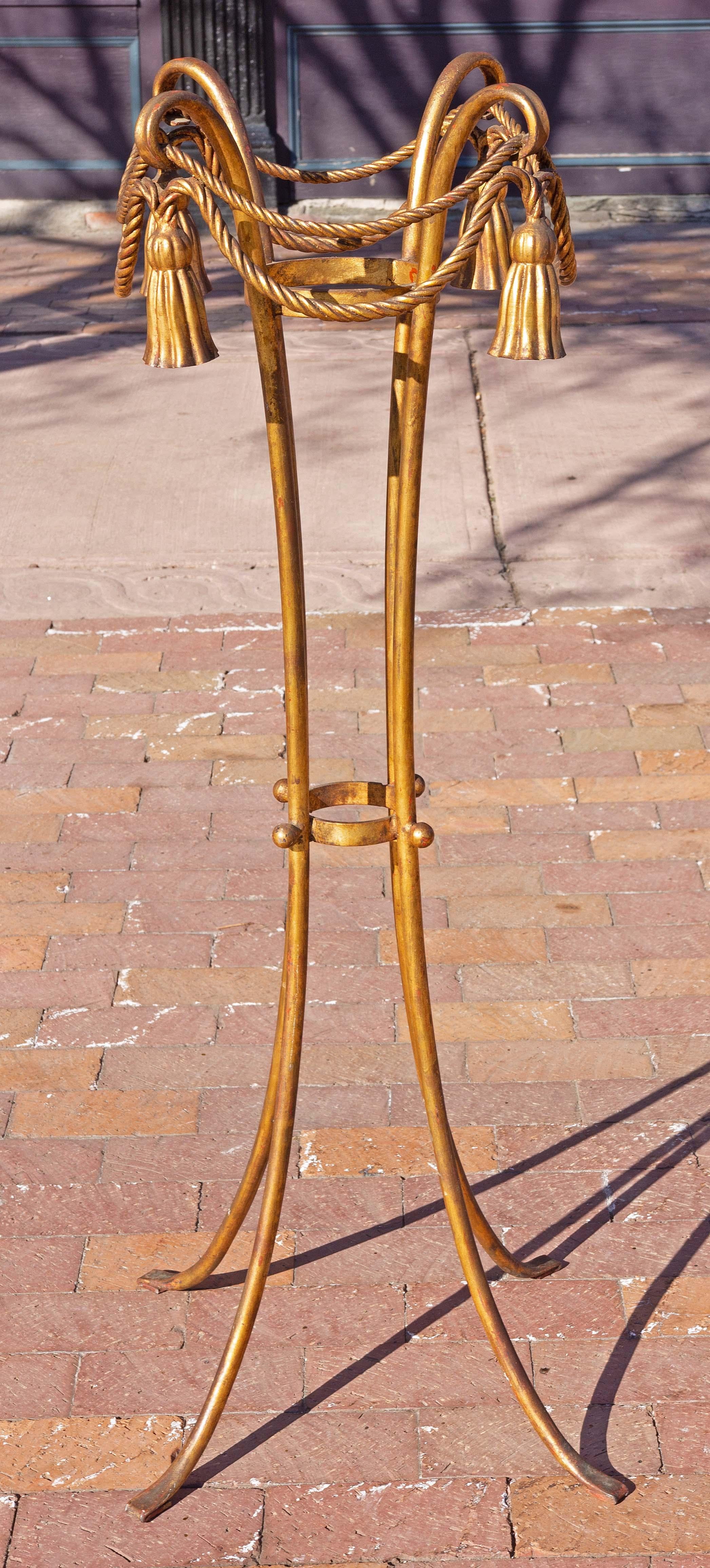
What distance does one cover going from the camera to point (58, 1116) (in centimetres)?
300

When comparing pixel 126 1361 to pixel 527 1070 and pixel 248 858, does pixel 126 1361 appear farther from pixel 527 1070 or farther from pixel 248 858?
pixel 248 858

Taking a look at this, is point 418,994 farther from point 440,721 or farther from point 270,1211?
point 440,721

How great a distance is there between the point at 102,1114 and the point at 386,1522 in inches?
39.8

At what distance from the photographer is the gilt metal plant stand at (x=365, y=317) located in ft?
5.96

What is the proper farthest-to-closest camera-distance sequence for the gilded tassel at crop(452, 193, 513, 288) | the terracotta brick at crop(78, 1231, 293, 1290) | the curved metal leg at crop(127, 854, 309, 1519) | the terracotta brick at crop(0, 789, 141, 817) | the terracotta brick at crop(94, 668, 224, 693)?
1. the terracotta brick at crop(94, 668, 224, 693)
2. the terracotta brick at crop(0, 789, 141, 817)
3. the terracotta brick at crop(78, 1231, 293, 1290)
4. the curved metal leg at crop(127, 854, 309, 1519)
5. the gilded tassel at crop(452, 193, 513, 288)

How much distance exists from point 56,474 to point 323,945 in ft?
9.18

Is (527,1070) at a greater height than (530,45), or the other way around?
(530,45)

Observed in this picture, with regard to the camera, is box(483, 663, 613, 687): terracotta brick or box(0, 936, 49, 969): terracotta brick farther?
box(483, 663, 613, 687): terracotta brick

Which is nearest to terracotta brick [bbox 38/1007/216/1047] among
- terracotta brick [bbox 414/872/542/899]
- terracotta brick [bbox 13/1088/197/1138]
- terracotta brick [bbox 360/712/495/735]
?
terracotta brick [bbox 13/1088/197/1138]

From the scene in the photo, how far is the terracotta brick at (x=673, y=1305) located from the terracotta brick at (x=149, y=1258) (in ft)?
1.88

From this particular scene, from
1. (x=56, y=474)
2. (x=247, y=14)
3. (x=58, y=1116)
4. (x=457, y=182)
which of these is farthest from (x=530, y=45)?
(x=58, y=1116)

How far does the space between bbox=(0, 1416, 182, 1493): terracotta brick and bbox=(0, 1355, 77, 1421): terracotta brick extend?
2cm

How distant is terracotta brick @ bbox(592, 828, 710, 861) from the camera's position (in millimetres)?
3691

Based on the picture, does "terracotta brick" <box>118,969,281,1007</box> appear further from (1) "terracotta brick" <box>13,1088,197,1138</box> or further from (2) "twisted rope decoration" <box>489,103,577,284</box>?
(2) "twisted rope decoration" <box>489,103,577,284</box>
